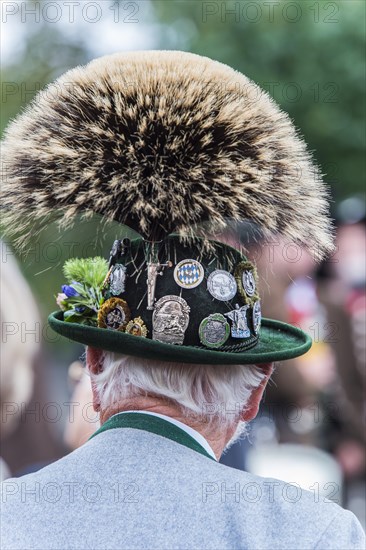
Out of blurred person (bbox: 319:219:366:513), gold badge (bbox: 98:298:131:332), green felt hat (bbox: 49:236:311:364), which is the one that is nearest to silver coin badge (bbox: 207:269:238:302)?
green felt hat (bbox: 49:236:311:364)

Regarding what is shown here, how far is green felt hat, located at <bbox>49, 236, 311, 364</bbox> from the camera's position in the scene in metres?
1.84

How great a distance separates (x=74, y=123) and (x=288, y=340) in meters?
0.89

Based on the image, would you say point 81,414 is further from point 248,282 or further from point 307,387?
point 307,387

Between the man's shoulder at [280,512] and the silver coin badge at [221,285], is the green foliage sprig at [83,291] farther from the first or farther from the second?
the man's shoulder at [280,512]

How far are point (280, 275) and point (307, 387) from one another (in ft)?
2.72

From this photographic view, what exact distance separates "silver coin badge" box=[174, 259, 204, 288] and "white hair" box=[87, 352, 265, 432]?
0.67 ft

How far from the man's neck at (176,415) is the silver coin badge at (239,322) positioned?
0.78 ft

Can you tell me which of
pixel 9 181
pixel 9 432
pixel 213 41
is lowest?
pixel 9 432

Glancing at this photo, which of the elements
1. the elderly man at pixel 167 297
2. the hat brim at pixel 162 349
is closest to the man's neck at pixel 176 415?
the elderly man at pixel 167 297

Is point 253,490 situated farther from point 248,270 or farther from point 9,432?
point 9,432

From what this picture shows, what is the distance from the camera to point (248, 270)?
1.98 meters

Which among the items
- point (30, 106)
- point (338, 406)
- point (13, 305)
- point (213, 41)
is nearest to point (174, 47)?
point (213, 41)

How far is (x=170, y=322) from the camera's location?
1858mm

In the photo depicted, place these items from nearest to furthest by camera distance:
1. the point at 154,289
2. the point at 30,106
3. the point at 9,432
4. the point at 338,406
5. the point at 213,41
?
the point at 154,289
the point at 30,106
the point at 9,432
the point at 338,406
the point at 213,41
